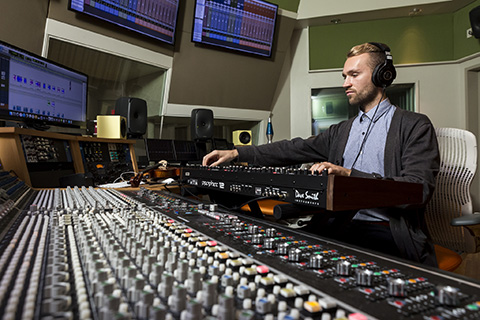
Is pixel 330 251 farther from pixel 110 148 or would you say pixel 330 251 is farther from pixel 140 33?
pixel 140 33

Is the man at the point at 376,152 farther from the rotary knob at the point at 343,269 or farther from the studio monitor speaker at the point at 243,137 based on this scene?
the studio monitor speaker at the point at 243,137

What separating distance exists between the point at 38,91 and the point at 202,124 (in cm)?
176

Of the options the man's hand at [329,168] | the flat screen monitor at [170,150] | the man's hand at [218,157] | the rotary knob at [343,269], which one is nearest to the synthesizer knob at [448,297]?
the rotary knob at [343,269]

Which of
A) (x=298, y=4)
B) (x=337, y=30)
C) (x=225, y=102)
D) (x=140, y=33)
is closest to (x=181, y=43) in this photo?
(x=140, y=33)

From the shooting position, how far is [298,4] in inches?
171

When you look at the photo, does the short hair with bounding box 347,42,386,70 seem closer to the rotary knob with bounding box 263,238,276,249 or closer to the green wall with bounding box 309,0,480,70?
the rotary knob with bounding box 263,238,276,249

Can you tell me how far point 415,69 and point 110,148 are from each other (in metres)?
4.05

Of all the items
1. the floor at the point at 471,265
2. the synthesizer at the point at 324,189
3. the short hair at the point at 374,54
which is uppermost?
the short hair at the point at 374,54

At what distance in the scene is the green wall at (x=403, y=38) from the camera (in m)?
4.26

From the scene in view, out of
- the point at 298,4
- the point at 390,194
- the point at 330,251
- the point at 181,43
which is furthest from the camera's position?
the point at 298,4

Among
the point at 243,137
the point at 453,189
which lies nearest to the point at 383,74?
the point at 453,189

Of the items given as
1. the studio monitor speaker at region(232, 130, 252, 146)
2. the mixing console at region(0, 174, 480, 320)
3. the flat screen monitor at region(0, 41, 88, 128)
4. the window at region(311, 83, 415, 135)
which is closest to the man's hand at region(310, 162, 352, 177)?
the mixing console at region(0, 174, 480, 320)

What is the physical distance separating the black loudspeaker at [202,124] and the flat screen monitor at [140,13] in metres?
0.80

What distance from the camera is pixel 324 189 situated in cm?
73
